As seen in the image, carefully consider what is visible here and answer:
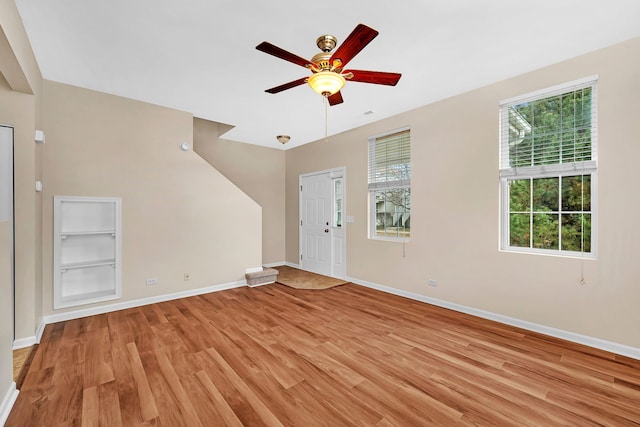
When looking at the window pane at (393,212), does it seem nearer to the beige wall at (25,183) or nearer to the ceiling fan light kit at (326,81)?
the ceiling fan light kit at (326,81)

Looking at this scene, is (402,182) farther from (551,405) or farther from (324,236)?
(551,405)

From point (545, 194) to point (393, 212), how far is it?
6.30 ft

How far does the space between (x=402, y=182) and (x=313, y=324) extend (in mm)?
2431

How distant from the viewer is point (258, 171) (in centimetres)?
609

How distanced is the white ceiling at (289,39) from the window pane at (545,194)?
120cm

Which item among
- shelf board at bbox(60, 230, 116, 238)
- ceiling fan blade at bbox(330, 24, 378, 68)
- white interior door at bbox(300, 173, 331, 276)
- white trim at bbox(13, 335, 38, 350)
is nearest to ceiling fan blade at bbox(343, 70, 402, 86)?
ceiling fan blade at bbox(330, 24, 378, 68)

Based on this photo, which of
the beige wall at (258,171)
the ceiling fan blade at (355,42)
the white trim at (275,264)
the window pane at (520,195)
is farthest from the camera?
the white trim at (275,264)

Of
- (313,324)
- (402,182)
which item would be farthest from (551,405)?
(402,182)

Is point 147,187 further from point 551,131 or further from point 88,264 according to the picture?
point 551,131

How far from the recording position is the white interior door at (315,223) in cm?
547

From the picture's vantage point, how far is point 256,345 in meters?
2.65

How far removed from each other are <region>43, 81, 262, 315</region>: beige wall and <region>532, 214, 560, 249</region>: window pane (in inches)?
159

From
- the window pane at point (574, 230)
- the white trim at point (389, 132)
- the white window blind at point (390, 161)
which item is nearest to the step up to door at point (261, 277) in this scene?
the white window blind at point (390, 161)

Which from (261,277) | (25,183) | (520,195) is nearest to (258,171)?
(261,277)
